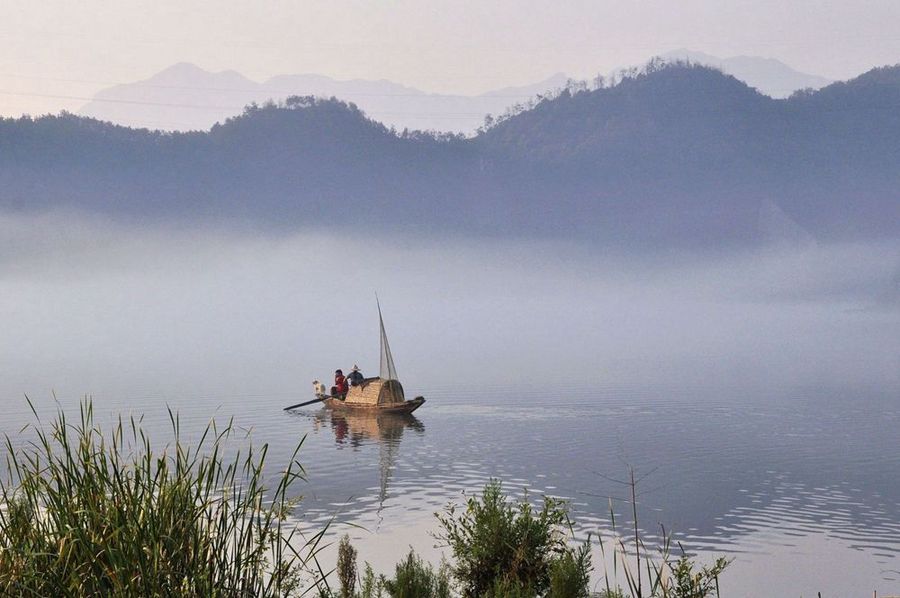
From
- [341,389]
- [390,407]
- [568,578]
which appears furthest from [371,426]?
[568,578]

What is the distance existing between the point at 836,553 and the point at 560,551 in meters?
14.8

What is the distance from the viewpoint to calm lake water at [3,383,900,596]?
24.3 m

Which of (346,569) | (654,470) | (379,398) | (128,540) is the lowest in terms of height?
(654,470)

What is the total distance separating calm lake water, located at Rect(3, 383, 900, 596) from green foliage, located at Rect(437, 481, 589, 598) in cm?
100

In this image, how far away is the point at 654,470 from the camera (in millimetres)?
28781

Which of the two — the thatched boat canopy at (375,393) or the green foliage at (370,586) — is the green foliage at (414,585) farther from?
the thatched boat canopy at (375,393)

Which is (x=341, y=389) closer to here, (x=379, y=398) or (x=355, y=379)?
(x=355, y=379)

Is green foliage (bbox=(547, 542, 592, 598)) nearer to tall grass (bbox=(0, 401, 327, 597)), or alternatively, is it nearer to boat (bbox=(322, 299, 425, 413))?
tall grass (bbox=(0, 401, 327, 597))

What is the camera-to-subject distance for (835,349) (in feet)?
557

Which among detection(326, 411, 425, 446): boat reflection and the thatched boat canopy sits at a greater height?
the thatched boat canopy

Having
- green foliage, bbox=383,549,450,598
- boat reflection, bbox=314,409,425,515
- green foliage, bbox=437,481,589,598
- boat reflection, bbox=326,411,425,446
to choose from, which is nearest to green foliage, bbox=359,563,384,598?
green foliage, bbox=383,549,450,598

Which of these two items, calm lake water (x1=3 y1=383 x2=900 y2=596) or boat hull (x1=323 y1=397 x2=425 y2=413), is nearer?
calm lake water (x1=3 y1=383 x2=900 y2=596)

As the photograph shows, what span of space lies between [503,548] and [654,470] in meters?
17.5

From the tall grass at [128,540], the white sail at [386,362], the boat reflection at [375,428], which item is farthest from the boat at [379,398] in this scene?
the tall grass at [128,540]
